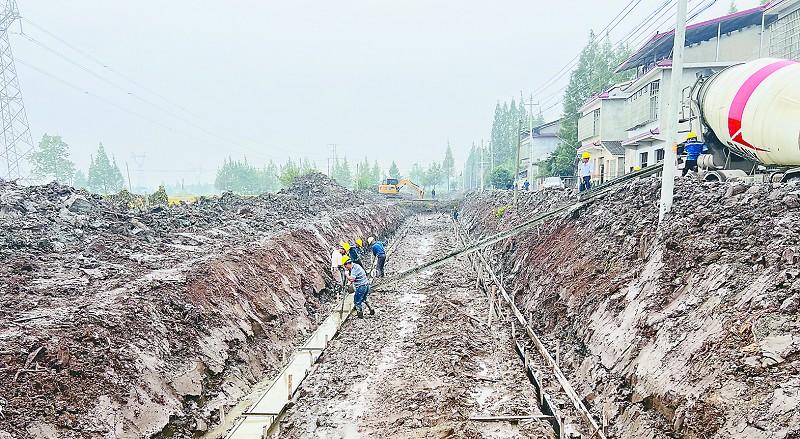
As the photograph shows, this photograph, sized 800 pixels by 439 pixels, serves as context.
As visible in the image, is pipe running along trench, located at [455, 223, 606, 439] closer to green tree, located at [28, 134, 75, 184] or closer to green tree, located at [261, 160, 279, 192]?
green tree, located at [28, 134, 75, 184]

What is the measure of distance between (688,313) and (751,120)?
605 cm

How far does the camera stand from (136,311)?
347 inches

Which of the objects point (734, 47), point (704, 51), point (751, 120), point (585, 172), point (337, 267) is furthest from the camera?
point (704, 51)

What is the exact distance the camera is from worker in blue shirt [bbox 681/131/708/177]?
1267 cm

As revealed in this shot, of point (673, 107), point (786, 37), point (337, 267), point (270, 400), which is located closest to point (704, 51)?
point (786, 37)

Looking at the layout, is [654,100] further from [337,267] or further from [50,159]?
[50,159]

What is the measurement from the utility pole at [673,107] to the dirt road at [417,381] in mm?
4418

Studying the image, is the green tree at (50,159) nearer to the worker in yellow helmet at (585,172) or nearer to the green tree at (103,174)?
the green tree at (103,174)

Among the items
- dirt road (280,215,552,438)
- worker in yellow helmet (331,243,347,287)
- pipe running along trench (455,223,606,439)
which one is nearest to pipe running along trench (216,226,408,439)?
dirt road (280,215,552,438)

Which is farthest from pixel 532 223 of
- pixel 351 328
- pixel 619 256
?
pixel 351 328

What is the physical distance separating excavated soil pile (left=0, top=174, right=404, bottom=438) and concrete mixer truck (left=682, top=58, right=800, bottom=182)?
1117 centimetres

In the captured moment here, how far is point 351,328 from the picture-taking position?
13.2 metres

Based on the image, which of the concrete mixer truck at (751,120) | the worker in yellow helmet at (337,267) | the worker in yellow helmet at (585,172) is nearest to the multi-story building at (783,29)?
the worker in yellow helmet at (585,172)

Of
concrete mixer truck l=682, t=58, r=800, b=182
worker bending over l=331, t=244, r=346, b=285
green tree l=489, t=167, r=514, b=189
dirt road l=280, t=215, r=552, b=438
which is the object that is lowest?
dirt road l=280, t=215, r=552, b=438
